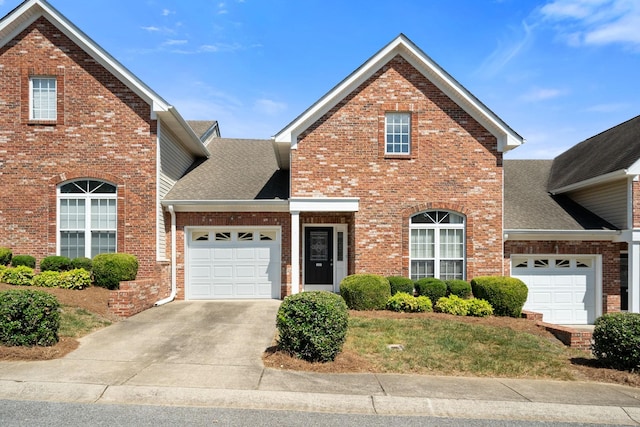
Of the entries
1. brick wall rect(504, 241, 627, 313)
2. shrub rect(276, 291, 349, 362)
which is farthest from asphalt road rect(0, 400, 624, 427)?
brick wall rect(504, 241, 627, 313)

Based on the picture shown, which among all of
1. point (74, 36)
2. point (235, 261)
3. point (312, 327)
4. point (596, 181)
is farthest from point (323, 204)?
point (596, 181)

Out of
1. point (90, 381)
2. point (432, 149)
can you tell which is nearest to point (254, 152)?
point (432, 149)

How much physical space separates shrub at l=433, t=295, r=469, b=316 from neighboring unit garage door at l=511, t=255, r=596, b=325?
3720mm

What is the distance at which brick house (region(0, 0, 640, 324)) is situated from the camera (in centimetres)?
1414

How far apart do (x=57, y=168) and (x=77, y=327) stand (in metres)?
6.34

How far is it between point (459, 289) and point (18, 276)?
12.4m

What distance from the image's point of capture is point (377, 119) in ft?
48.0

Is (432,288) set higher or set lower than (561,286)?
higher

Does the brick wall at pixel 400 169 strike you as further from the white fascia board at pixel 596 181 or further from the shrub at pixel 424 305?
the white fascia board at pixel 596 181

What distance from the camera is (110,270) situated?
1273 cm

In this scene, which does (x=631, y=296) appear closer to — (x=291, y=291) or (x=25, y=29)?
(x=291, y=291)

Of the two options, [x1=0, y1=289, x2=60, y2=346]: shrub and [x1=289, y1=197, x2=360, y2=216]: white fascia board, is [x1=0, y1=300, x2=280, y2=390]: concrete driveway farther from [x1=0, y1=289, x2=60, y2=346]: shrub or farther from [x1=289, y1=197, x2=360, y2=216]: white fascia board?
[x1=289, y1=197, x2=360, y2=216]: white fascia board

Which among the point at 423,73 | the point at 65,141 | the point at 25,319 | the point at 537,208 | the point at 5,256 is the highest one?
the point at 423,73

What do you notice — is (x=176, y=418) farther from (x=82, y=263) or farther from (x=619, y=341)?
(x=82, y=263)
